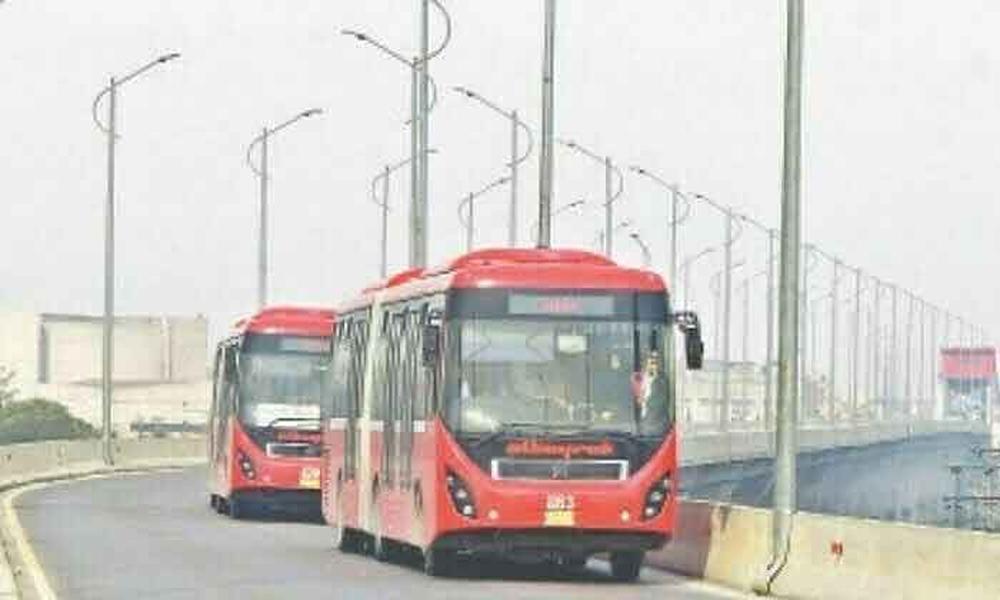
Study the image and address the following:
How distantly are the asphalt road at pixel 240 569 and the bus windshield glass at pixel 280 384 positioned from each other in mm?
1536

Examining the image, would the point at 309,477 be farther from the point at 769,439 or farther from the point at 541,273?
the point at 769,439

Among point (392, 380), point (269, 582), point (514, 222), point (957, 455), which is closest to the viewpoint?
point (269, 582)

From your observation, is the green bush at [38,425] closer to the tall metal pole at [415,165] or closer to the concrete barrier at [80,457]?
the concrete barrier at [80,457]

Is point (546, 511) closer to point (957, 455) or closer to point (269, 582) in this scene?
point (269, 582)

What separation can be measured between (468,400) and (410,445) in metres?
2.03

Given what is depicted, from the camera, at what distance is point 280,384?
146 ft

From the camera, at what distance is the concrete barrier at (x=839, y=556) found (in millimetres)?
22562

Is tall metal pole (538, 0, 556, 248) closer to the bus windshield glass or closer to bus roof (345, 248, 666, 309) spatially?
the bus windshield glass

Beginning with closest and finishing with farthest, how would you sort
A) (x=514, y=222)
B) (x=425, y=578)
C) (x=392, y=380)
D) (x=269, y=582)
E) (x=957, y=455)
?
(x=269, y=582) → (x=425, y=578) → (x=392, y=380) → (x=514, y=222) → (x=957, y=455)

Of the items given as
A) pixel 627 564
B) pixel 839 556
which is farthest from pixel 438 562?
pixel 839 556

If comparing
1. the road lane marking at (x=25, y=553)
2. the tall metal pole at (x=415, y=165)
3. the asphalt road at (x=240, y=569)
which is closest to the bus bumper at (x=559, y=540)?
the asphalt road at (x=240, y=569)

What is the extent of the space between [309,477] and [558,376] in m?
15.9

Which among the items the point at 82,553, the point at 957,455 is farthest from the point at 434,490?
the point at 957,455

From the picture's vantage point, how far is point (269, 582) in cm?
2747
